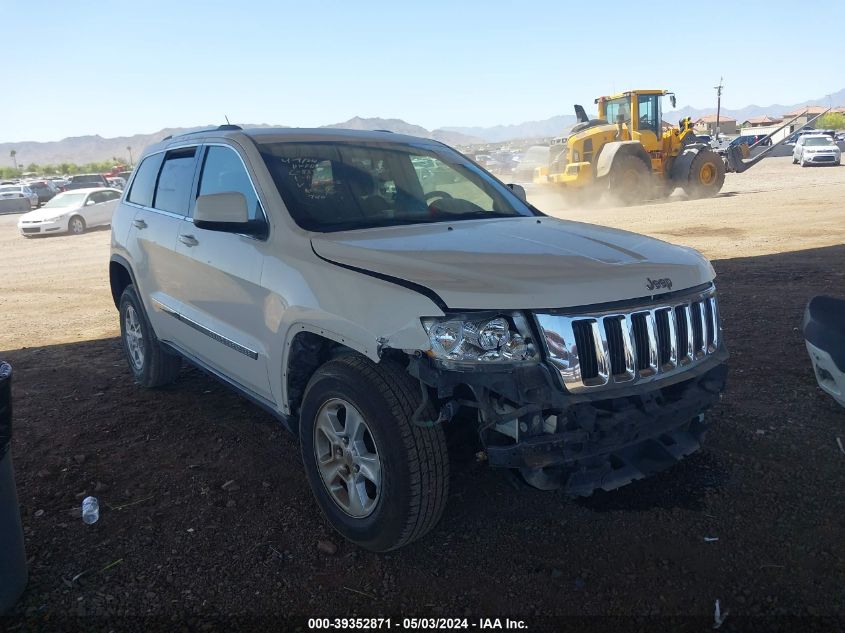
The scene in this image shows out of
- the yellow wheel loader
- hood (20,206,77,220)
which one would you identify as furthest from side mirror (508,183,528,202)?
hood (20,206,77,220)

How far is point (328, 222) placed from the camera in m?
3.55

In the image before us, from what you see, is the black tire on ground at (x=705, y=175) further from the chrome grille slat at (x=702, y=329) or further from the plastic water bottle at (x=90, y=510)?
the plastic water bottle at (x=90, y=510)

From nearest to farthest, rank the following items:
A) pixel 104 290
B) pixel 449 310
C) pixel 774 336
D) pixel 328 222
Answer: pixel 449 310 → pixel 328 222 → pixel 774 336 → pixel 104 290

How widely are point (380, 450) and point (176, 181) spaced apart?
293 cm

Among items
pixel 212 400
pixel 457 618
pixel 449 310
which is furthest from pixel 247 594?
pixel 212 400

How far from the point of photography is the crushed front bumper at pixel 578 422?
263 centimetres

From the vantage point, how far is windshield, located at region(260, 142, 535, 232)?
365cm

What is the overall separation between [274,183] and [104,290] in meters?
8.68

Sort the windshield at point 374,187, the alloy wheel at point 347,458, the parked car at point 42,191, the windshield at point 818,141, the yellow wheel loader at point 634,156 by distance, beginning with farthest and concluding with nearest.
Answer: the parked car at point 42,191, the windshield at point 818,141, the yellow wheel loader at point 634,156, the windshield at point 374,187, the alloy wheel at point 347,458

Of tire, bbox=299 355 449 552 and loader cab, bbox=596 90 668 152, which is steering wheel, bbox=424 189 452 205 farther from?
loader cab, bbox=596 90 668 152

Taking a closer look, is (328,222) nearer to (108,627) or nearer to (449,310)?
(449,310)

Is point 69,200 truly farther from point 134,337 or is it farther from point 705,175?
point 705,175

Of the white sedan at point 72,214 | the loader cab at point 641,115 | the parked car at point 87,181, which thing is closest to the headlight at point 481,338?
the loader cab at point 641,115

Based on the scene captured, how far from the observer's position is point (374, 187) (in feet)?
13.0
